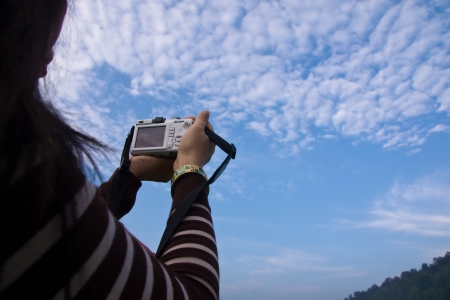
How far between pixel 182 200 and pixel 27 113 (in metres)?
0.70

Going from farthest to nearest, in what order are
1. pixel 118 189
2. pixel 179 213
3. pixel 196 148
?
pixel 118 189, pixel 196 148, pixel 179 213

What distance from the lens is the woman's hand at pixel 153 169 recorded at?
2.04 meters

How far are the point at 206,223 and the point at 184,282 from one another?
292mm

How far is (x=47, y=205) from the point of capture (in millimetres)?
652

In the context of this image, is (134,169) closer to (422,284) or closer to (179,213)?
(179,213)

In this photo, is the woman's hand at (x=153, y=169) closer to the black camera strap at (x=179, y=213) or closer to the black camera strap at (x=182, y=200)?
the black camera strap at (x=182, y=200)

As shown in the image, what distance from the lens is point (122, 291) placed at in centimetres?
75

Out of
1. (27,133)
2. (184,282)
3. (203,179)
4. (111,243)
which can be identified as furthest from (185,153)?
(27,133)

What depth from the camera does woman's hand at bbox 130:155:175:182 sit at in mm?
2041

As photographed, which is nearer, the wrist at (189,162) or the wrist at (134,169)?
the wrist at (189,162)

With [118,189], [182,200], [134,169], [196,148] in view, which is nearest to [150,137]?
[134,169]

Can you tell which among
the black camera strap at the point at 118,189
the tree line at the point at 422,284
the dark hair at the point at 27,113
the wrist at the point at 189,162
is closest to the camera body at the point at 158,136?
the black camera strap at the point at 118,189

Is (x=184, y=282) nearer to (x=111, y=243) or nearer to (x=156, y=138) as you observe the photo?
(x=111, y=243)

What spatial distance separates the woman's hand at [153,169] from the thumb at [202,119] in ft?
1.05
